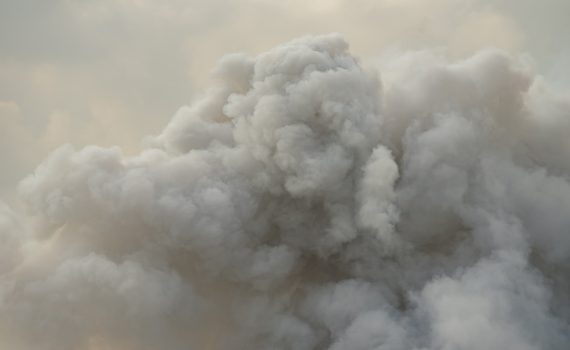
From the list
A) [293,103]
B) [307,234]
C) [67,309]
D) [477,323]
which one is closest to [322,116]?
[293,103]

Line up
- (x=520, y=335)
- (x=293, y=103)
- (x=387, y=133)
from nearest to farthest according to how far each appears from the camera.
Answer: (x=520, y=335)
(x=293, y=103)
(x=387, y=133)

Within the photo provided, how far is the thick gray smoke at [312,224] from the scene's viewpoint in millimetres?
31750

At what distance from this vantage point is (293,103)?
34469 mm

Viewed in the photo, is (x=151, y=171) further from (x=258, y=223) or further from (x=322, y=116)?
(x=322, y=116)

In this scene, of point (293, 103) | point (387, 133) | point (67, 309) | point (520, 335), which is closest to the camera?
point (520, 335)

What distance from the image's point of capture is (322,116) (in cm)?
3497

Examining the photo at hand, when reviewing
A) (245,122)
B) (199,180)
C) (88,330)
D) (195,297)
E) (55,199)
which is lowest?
(88,330)

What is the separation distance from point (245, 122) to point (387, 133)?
8.25 m

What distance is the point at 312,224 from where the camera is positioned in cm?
3584

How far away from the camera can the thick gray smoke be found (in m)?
31.8

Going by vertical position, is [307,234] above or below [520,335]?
above

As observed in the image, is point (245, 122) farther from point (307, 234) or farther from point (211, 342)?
point (211, 342)

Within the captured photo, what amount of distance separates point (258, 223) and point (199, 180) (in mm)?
4054

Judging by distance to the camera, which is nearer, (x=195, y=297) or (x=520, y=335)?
(x=520, y=335)
